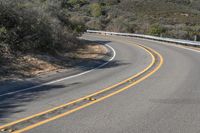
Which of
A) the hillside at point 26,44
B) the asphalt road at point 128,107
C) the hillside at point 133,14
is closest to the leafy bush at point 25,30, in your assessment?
the hillside at point 26,44

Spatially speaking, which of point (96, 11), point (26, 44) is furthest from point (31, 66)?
point (96, 11)

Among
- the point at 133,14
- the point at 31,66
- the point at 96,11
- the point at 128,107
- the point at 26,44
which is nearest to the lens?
the point at 128,107

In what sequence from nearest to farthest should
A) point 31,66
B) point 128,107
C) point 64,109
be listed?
point 64,109 → point 128,107 → point 31,66

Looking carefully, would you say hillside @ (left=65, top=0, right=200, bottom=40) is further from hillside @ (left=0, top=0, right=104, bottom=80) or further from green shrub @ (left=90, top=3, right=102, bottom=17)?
hillside @ (left=0, top=0, right=104, bottom=80)

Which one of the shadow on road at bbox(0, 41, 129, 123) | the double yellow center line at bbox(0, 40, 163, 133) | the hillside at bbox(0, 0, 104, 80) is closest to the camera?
the double yellow center line at bbox(0, 40, 163, 133)

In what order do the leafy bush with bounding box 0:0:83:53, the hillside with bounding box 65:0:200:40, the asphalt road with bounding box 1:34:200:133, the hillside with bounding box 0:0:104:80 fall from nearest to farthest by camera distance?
the asphalt road with bounding box 1:34:200:133
the hillside with bounding box 0:0:104:80
the leafy bush with bounding box 0:0:83:53
the hillside with bounding box 65:0:200:40

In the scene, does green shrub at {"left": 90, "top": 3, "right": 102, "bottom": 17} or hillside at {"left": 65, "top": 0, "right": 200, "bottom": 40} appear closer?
hillside at {"left": 65, "top": 0, "right": 200, "bottom": 40}

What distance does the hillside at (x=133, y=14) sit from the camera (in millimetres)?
67062

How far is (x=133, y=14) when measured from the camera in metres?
84.7

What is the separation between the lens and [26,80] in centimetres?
1484

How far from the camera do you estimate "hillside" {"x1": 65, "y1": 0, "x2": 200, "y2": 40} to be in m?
67.1

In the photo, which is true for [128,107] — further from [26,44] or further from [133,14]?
[133,14]

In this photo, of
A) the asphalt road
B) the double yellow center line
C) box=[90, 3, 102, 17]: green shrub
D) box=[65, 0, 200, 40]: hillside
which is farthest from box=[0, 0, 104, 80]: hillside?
box=[90, 3, 102, 17]: green shrub

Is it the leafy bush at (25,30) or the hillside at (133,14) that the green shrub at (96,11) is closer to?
the hillside at (133,14)
